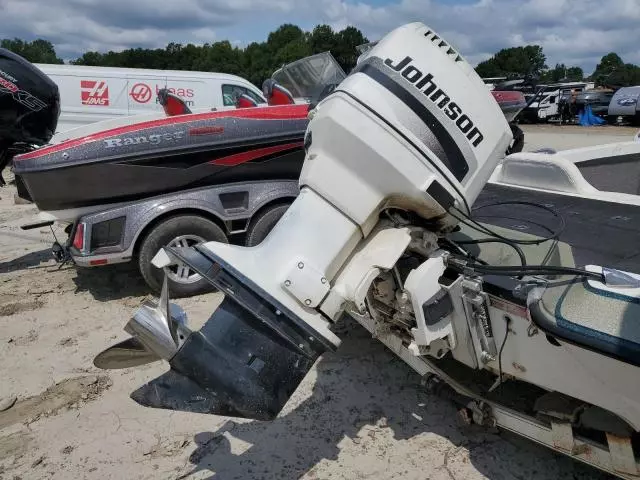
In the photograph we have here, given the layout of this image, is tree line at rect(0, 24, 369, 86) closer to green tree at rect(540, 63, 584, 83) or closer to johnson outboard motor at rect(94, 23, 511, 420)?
green tree at rect(540, 63, 584, 83)

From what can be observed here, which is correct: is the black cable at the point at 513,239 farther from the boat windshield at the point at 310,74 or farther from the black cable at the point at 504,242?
the boat windshield at the point at 310,74

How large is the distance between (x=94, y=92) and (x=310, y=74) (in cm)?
628

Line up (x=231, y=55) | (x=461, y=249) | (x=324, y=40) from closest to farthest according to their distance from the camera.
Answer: (x=461, y=249)
(x=324, y=40)
(x=231, y=55)

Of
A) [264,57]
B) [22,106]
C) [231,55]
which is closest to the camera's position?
[22,106]

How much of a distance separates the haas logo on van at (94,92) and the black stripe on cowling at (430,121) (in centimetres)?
961

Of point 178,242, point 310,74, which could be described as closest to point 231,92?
point 310,74

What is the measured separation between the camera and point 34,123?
15.5 ft

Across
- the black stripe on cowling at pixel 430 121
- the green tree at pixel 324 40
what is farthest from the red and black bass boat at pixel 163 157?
the green tree at pixel 324 40

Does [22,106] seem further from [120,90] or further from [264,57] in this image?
[264,57]

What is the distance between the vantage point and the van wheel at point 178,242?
4.05 meters

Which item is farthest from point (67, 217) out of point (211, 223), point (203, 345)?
point (203, 345)

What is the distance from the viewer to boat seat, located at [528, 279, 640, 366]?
1.64 metres

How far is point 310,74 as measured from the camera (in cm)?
570

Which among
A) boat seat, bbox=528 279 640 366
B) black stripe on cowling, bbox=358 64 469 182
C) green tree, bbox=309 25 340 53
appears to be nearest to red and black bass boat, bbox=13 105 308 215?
black stripe on cowling, bbox=358 64 469 182
